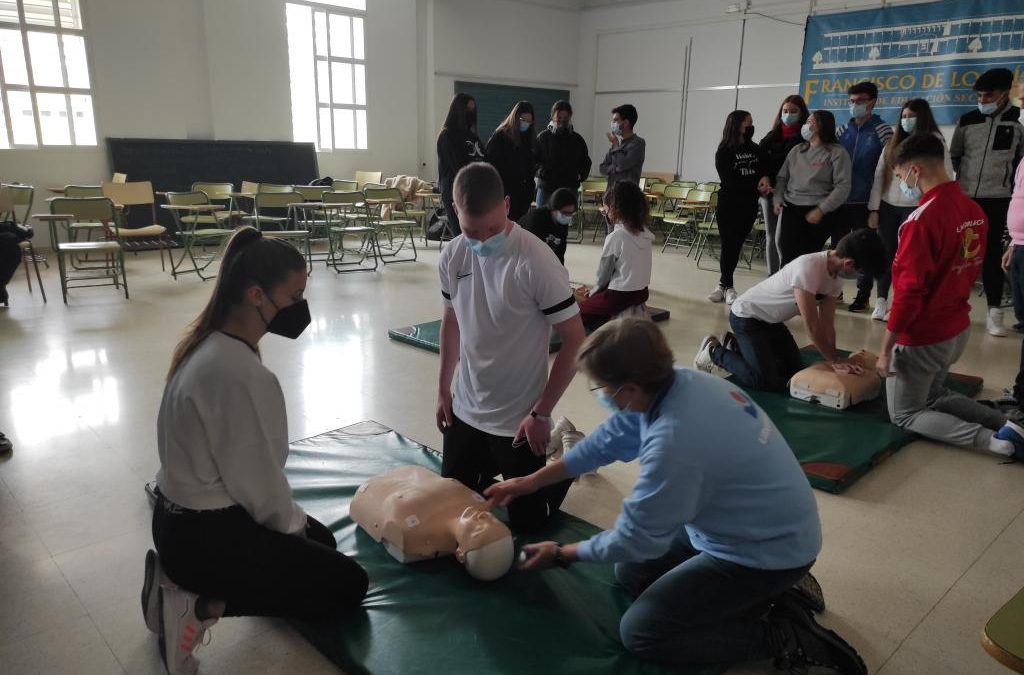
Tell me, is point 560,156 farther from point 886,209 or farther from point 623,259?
point 886,209

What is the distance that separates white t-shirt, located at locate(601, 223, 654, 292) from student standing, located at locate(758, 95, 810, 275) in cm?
197

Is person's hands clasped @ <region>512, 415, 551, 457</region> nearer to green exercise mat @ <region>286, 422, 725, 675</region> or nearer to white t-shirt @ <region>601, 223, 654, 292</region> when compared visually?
green exercise mat @ <region>286, 422, 725, 675</region>

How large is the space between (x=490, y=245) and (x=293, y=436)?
5.46ft

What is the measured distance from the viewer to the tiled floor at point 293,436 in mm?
1974

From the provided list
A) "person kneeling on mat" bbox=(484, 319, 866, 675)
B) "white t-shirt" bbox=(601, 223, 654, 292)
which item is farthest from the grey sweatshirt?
"person kneeling on mat" bbox=(484, 319, 866, 675)

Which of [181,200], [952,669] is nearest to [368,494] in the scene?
[952,669]

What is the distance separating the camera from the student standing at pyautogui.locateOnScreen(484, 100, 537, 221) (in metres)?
5.93

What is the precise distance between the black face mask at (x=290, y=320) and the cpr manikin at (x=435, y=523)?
71 cm

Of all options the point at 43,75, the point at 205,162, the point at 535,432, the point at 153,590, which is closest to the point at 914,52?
the point at 535,432

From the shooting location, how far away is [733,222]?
20.3ft

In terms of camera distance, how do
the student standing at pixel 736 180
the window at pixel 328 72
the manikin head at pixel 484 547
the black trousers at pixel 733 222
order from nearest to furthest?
the manikin head at pixel 484 547 < the student standing at pixel 736 180 < the black trousers at pixel 733 222 < the window at pixel 328 72

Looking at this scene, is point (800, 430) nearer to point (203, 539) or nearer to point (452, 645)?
point (452, 645)

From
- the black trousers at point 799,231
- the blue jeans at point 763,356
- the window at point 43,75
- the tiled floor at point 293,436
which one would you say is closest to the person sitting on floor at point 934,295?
the tiled floor at point 293,436

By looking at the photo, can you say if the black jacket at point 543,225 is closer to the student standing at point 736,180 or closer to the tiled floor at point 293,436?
the tiled floor at point 293,436
